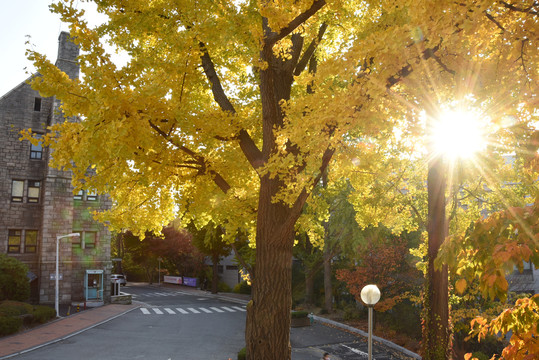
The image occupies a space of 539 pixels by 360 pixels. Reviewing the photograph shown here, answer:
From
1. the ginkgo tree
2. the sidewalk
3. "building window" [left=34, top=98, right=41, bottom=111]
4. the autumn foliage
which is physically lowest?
the sidewalk

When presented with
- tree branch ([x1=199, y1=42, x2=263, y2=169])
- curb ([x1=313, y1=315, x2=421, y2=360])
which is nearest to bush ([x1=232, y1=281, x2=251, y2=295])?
curb ([x1=313, y1=315, x2=421, y2=360])

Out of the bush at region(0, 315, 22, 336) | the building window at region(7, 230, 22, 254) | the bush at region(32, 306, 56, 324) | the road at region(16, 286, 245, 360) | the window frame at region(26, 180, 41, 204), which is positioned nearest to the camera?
the road at region(16, 286, 245, 360)

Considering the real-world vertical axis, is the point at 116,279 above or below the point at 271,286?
below

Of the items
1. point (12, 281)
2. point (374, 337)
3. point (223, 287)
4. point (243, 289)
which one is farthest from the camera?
point (223, 287)

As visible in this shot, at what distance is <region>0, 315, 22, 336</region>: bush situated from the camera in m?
20.2

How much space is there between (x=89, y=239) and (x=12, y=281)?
7287mm

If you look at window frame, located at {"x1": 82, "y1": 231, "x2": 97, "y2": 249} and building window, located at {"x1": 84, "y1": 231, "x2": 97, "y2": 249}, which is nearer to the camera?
window frame, located at {"x1": 82, "y1": 231, "x2": 97, "y2": 249}

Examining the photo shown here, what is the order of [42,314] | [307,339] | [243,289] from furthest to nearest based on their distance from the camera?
[243,289] < [42,314] < [307,339]

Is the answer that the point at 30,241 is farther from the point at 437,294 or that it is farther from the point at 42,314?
the point at 437,294

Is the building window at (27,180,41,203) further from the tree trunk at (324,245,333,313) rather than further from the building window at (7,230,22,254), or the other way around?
the tree trunk at (324,245,333,313)

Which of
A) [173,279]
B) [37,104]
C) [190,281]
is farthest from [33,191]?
[173,279]

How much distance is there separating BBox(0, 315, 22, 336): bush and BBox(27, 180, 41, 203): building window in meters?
13.2

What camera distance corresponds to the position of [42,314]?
23734mm

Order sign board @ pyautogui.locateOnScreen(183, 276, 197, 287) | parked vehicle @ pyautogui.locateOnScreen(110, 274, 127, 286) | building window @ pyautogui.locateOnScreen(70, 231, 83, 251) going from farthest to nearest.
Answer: sign board @ pyautogui.locateOnScreen(183, 276, 197, 287) < parked vehicle @ pyautogui.locateOnScreen(110, 274, 127, 286) < building window @ pyautogui.locateOnScreen(70, 231, 83, 251)
